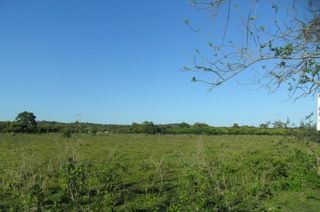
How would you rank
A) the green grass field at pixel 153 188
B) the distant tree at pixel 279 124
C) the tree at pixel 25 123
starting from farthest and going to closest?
the tree at pixel 25 123 < the distant tree at pixel 279 124 < the green grass field at pixel 153 188

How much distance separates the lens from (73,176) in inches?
347

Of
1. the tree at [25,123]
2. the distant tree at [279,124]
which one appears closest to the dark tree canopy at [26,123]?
the tree at [25,123]

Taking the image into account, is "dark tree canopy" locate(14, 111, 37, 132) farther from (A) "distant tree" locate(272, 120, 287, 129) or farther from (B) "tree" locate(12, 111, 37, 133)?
(A) "distant tree" locate(272, 120, 287, 129)

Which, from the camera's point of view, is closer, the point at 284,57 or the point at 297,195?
the point at 284,57

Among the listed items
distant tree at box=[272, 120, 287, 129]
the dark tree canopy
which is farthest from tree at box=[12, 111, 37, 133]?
distant tree at box=[272, 120, 287, 129]

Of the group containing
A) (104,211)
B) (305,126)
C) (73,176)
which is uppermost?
(305,126)

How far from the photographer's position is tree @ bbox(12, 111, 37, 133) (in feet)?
206

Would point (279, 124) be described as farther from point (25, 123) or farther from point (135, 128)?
point (135, 128)

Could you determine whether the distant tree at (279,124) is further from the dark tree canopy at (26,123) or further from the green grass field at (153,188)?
the dark tree canopy at (26,123)

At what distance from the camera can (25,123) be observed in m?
65.5

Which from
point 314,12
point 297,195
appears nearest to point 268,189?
point 297,195

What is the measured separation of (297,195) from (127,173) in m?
6.16

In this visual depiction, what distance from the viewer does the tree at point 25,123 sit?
62.9 metres

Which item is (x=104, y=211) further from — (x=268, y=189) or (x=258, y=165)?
(x=258, y=165)
